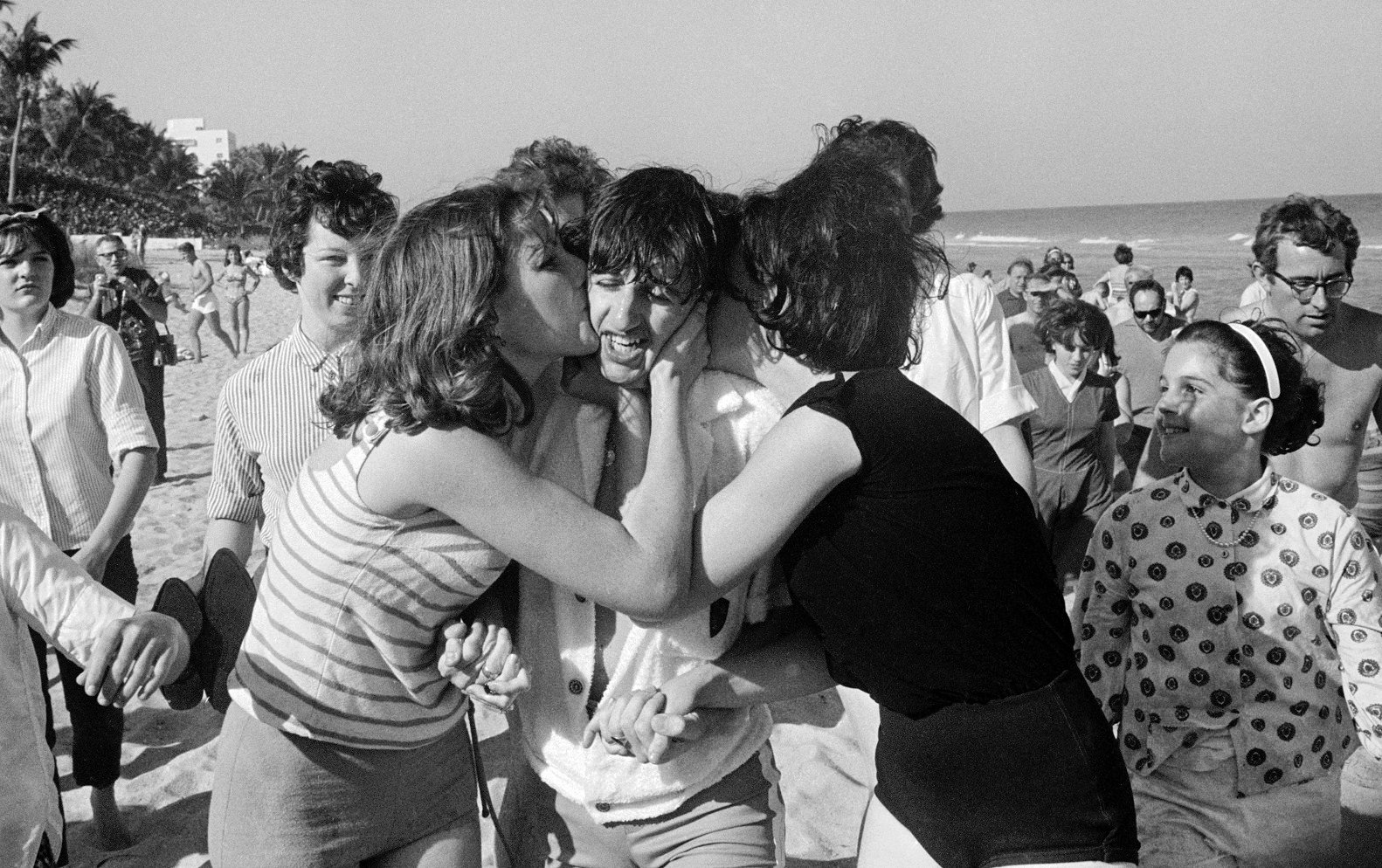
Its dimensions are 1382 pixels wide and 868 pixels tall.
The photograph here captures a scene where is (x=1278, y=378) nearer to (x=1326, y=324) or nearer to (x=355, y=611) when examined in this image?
(x=1326, y=324)

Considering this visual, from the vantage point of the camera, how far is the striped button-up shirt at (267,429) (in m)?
2.81

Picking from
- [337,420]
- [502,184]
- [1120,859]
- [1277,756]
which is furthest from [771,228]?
[1277,756]

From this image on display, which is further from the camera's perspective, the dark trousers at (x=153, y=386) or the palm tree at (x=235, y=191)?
the palm tree at (x=235, y=191)

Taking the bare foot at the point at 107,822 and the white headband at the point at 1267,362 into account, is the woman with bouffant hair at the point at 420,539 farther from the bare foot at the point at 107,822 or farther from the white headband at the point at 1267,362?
the bare foot at the point at 107,822

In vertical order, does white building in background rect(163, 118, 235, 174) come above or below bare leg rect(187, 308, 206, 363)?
above

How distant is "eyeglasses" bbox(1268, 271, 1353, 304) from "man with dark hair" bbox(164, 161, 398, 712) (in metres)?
3.41

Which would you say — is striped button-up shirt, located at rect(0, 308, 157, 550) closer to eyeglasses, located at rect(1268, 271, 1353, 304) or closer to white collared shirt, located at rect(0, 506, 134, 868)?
white collared shirt, located at rect(0, 506, 134, 868)

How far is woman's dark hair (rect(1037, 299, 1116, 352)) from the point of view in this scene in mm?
5203

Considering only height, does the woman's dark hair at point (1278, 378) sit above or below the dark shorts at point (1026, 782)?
above

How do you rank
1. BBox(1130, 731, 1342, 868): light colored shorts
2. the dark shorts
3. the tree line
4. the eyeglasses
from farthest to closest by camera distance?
the tree line → the eyeglasses → BBox(1130, 731, 1342, 868): light colored shorts → the dark shorts

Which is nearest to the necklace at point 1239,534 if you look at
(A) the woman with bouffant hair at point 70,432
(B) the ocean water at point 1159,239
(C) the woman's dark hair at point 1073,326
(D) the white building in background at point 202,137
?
(C) the woman's dark hair at point 1073,326

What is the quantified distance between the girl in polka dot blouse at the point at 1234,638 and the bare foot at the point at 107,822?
324 centimetres

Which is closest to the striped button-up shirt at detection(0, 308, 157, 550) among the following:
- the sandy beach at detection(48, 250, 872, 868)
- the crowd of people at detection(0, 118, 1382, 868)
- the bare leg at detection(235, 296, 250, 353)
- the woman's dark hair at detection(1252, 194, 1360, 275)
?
the sandy beach at detection(48, 250, 872, 868)

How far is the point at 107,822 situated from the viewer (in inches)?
143
